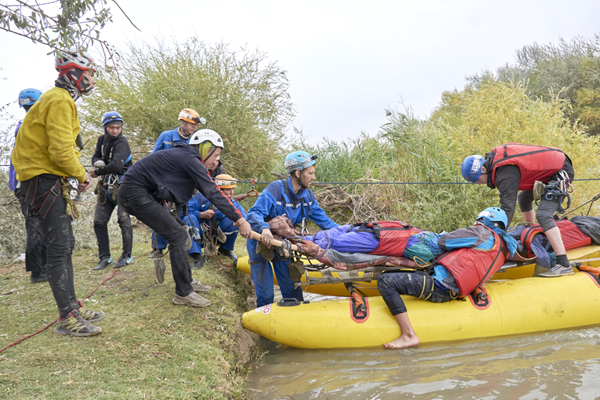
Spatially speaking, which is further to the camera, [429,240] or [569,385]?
[429,240]

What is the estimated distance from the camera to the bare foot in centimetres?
366

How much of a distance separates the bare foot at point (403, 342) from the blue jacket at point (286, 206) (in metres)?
1.33

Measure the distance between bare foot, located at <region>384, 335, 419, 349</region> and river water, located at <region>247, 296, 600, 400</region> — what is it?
53 mm

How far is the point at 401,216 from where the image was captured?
7.97m

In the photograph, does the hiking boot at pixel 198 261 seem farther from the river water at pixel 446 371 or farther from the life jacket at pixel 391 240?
the life jacket at pixel 391 240

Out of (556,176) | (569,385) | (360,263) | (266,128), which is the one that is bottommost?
(569,385)

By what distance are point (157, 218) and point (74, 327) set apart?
1055mm

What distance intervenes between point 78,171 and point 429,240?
3.07 meters

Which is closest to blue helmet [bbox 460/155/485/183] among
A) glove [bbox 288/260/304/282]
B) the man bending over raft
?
the man bending over raft

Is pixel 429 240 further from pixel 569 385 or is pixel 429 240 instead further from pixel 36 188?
pixel 36 188

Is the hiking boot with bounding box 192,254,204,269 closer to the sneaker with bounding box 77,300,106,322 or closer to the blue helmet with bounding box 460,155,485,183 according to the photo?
the sneaker with bounding box 77,300,106,322

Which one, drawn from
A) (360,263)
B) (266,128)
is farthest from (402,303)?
(266,128)

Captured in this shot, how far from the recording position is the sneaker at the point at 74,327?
3170 millimetres

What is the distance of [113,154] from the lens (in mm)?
5047
